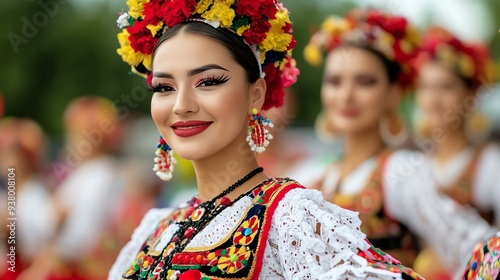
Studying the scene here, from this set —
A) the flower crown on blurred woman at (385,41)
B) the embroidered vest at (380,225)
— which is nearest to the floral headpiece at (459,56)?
the flower crown on blurred woman at (385,41)

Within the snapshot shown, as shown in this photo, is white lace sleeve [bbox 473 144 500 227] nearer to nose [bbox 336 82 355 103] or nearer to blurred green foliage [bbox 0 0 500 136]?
nose [bbox 336 82 355 103]

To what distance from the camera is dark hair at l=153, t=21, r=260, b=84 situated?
2.80 m

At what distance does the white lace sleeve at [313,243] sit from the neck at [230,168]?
0.23m

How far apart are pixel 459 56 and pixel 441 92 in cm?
28

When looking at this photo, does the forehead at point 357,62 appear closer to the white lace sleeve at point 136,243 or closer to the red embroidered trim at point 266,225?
the white lace sleeve at point 136,243

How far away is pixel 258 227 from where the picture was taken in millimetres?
2639

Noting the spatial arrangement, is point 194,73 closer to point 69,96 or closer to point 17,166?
point 17,166

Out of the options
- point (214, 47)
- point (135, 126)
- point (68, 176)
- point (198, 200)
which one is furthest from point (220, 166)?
point (135, 126)

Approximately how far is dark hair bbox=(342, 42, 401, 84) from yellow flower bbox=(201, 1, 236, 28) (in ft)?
7.65

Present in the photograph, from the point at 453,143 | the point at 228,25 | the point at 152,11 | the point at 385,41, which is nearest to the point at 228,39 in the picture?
the point at 228,25

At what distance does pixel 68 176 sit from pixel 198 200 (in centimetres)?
407

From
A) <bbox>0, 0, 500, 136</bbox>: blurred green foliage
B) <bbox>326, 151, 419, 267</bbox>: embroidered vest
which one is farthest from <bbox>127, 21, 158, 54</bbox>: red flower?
<bbox>0, 0, 500, 136</bbox>: blurred green foliage

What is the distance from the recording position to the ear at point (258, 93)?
9.55 feet

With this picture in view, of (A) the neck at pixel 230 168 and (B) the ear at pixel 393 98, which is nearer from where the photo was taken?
(A) the neck at pixel 230 168
